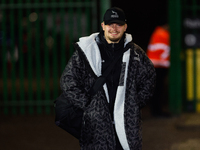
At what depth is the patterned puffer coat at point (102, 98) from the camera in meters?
3.89

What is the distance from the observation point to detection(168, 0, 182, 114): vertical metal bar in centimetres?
848

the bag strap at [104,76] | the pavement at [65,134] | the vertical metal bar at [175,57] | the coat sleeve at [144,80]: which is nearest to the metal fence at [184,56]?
the vertical metal bar at [175,57]

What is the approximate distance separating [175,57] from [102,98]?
4842 millimetres

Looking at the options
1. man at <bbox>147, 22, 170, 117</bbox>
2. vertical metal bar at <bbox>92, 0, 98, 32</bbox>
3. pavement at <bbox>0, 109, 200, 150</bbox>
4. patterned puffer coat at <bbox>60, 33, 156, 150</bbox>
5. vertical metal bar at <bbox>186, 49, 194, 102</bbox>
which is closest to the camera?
patterned puffer coat at <bbox>60, 33, 156, 150</bbox>

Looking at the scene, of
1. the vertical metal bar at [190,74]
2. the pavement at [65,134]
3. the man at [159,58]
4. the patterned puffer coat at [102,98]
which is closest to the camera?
the patterned puffer coat at [102,98]

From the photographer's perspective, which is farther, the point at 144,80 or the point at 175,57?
the point at 175,57

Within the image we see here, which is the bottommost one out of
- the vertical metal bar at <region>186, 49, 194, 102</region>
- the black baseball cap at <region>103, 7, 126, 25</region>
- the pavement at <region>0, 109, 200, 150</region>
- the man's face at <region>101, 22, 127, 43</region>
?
the pavement at <region>0, 109, 200, 150</region>

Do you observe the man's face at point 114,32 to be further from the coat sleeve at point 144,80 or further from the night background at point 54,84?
the night background at point 54,84

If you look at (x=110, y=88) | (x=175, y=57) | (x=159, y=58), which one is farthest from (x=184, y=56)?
(x=110, y=88)

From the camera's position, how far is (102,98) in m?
3.92

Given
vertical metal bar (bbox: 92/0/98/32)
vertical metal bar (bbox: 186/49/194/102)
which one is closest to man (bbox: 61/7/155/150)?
vertical metal bar (bbox: 92/0/98/32)

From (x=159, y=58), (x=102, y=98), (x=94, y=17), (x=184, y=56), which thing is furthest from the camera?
(x=184, y=56)

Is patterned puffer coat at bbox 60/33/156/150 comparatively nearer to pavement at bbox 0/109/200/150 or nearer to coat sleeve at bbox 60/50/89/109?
coat sleeve at bbox 60/50/89/109

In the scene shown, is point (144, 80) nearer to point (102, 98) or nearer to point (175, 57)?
point (102, 98)
